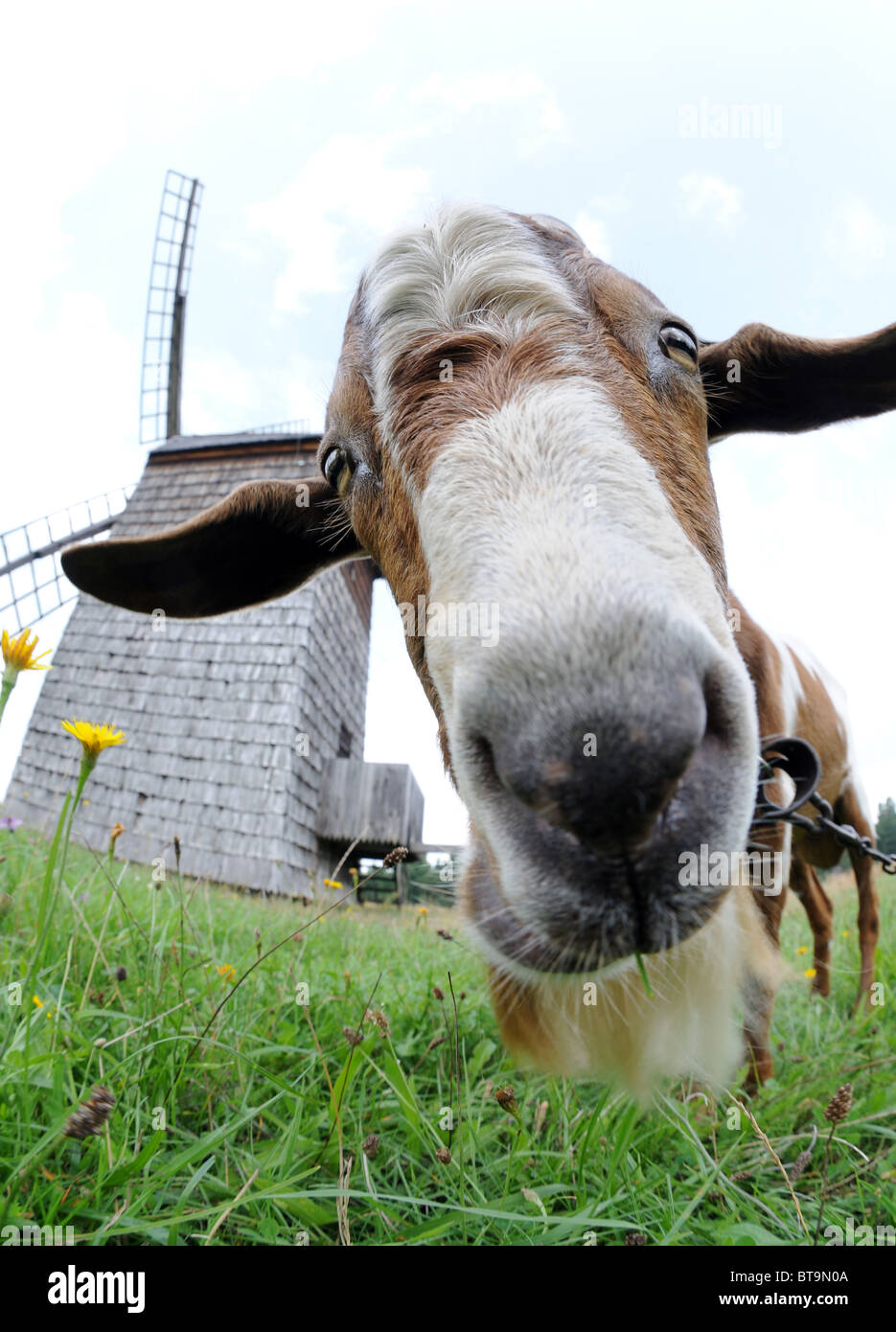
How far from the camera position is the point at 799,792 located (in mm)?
2363

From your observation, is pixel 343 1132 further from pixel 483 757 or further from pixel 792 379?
pixel 792 379

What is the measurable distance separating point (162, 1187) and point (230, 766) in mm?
11637

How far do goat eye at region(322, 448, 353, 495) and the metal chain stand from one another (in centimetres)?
156

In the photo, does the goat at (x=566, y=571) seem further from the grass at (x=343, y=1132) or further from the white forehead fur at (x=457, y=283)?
the grass at (x=343, y=1132)

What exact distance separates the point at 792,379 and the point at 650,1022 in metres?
2.46

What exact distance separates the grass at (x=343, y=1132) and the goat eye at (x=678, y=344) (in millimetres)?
1806

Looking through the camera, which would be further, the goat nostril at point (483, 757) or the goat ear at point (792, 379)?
the goat ear at point (792, 379)

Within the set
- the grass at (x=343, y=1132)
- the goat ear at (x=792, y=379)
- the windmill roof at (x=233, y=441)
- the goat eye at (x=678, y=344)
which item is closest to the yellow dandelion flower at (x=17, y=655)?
the grass at (x=343, y=1132)

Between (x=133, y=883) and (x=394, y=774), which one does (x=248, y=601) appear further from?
(x=394, y=774)

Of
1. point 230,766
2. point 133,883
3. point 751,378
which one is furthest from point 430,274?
point 230,766

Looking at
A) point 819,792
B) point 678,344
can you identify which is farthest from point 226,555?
point 819,792

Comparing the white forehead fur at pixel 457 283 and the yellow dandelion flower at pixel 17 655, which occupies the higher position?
the white forehead fur at pixel 457 283

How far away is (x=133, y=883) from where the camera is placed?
5.73m

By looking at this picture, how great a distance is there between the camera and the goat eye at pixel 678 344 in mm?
2078
